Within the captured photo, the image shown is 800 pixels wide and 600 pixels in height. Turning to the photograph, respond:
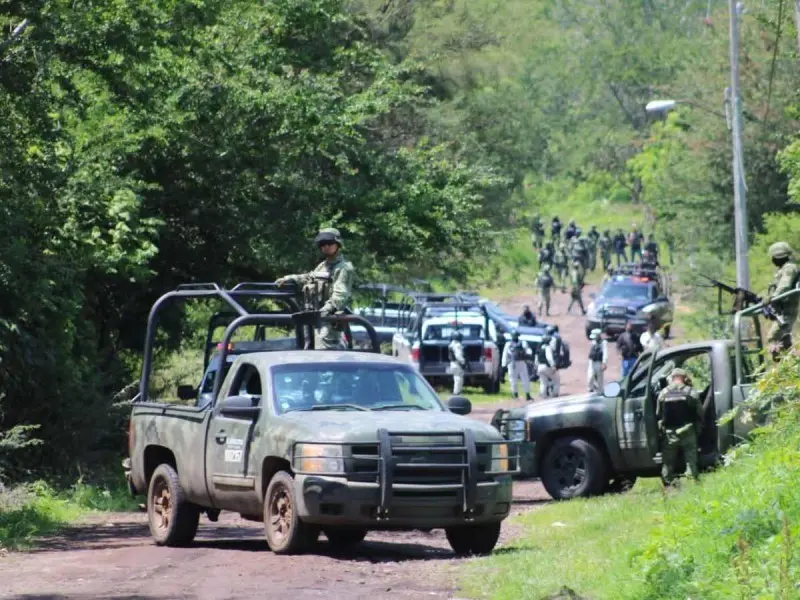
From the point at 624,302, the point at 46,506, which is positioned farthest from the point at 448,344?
the point at 46,506

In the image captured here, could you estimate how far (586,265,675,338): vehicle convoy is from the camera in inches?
1988

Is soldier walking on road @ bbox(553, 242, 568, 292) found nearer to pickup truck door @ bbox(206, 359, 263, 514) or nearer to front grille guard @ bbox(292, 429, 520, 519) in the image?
pickup truck door @ bbox(206, 359, 263, 514)

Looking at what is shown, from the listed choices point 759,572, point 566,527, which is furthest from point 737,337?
point 759,572

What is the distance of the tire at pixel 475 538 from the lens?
14008 mm

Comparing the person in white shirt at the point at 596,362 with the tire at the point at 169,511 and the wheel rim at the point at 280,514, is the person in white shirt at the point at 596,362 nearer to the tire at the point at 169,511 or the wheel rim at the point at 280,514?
the tire at the point at 169,511

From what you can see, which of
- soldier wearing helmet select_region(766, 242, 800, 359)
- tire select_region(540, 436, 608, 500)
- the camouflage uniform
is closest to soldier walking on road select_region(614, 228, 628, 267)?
the camouflage uniform

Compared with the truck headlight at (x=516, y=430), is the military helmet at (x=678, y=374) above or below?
above

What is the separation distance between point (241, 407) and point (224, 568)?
1571 mm

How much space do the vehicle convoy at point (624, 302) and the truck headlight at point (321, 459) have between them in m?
35.6

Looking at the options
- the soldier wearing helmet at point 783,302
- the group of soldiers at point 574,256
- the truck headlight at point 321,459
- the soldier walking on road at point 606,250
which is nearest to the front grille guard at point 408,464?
the truck headlight at point 321,459

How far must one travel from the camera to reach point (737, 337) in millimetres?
16781

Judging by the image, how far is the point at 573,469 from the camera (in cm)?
1900

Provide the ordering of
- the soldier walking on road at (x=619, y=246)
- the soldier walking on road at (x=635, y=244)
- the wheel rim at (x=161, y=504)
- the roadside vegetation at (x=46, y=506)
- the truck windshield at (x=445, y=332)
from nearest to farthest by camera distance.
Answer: the wheel rim at (x=161, y=504)
the roadside vegetation at (x=46, y=506)
the truck windshield at (x=445, y=332)
the soldier walking on road at (x=619, y=246)
the soldier walking on road at (x=635, y=244)

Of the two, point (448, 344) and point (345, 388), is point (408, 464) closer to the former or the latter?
point (345, 388)
